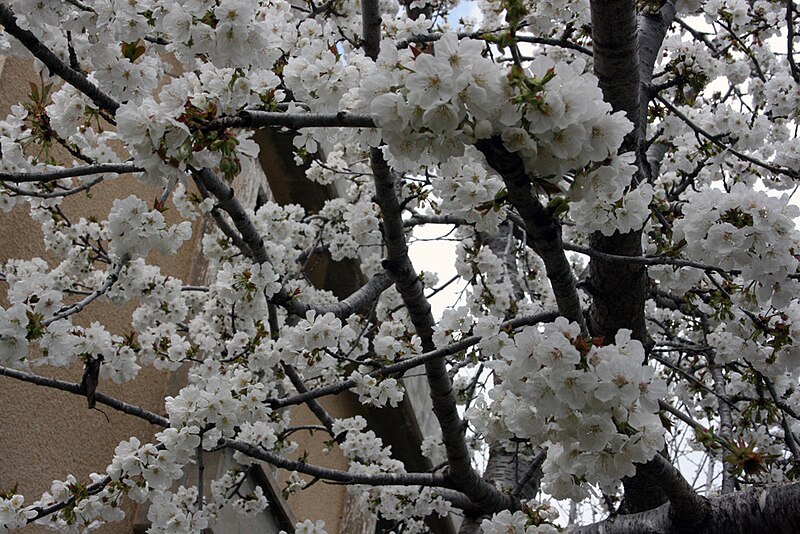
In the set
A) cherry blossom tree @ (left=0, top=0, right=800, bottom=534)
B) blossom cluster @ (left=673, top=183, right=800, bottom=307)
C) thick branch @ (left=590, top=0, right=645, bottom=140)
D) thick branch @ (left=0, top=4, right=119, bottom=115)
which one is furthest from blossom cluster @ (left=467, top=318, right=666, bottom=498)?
thick branch @ (left=0, top=4, right=119, bottom=115)

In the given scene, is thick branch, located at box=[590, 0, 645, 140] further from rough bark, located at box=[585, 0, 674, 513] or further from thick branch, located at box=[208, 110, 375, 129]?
thick branch, located at box=[208, 110, 375, 129]

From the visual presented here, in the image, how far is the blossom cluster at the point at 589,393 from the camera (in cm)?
165

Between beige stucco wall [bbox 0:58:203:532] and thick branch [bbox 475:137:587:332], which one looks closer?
thick branch [bbox 475:137:587:332]

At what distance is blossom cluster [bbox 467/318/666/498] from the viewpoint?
1646mm

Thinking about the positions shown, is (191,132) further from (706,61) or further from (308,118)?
(706,61)

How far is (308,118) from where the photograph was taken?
1.86m

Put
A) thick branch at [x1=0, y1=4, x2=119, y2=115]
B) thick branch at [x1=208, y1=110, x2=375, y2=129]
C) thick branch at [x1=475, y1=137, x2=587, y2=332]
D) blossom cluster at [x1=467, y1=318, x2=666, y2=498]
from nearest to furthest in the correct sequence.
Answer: thick branch at [x1=475, y1=137, x2=587, y2=332] → blossom cluster at [x1=467, y1=318, x2=666, y2=498] → thick branch at [x1=208, y1=110, x2=375, y2=129] → thick branch at [x1=0, y1=4, x2=119, y2=115]

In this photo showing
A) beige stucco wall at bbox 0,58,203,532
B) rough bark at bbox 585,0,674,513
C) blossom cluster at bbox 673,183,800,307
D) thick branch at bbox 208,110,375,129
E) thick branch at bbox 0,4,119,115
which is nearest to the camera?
thick branch at bbox 208,110,375,129

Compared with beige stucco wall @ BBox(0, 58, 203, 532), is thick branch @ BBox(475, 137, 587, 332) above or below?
below

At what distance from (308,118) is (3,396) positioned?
11.4 feet

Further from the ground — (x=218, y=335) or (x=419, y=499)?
(x=218, y=335)

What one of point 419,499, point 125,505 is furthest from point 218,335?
point 419,499

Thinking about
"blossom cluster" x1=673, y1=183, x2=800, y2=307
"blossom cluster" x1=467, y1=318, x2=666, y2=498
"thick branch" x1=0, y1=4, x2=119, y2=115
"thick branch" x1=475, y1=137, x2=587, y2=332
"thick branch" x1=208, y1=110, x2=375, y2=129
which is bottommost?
"blossom cluster" x1=467, y1=318, x2=666, y2=498

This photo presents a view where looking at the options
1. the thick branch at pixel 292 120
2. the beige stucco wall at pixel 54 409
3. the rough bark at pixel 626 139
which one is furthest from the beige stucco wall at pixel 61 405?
the rough bark at pixel 626 139
